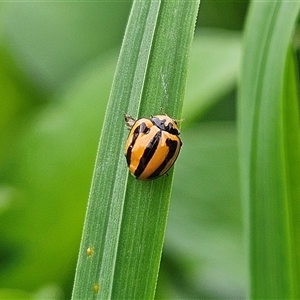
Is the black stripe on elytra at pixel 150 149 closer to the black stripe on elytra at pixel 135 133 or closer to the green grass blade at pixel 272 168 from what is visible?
the black stripe on elytra at pixel 135 133

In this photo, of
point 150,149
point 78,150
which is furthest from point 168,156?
point 78,150

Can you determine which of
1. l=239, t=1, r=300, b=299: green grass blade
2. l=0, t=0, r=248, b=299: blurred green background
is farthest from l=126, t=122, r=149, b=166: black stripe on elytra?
l=0, t=0, r=248, b=299: blurred green background

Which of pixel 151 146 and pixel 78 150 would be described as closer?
pixel 151 146

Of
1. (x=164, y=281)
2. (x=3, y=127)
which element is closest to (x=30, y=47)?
(x=3, y=127)

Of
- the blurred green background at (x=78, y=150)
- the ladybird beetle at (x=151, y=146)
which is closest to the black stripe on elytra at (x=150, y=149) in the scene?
the ladybird beetle at (x=151, y=146)

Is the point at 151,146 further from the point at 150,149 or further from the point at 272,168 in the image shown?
the point at 272,168
